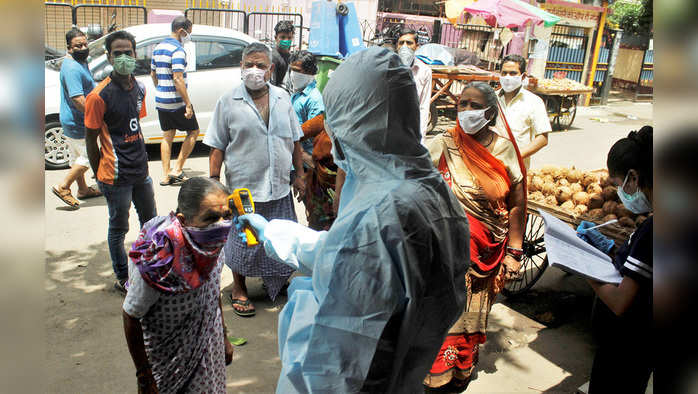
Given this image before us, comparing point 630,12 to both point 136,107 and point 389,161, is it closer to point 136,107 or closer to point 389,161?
point 136,107

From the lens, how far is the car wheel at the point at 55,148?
6727mm

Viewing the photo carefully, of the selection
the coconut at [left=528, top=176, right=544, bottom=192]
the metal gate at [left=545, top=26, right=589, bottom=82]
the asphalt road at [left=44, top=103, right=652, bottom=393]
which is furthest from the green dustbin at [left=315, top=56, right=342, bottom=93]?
the metal gate at [left=545, top=26, right=589, bottom=82]

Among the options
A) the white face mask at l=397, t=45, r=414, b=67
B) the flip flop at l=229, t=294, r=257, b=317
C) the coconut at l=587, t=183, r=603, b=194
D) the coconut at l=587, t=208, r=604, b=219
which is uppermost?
the white face mask at l=397, t=45, r=414, b=67

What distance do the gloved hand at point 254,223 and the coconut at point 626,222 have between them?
2.95 meters

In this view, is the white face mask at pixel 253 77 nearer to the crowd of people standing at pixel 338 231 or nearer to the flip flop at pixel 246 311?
the crowd of people standing at pixel 338 231

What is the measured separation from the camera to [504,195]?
125 inches

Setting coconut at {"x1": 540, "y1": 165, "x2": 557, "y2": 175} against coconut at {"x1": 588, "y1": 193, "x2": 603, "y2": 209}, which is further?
coconut at {"x1": 540, "y1": 165, "x2": 557, "y2": 175}

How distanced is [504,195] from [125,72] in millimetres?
2827

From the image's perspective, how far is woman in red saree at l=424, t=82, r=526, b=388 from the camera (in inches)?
123

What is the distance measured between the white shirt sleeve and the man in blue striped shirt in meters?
4.95

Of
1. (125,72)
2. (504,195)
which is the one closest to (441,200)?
(504,195)

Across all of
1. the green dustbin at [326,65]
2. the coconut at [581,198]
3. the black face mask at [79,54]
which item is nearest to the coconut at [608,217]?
the coconut at [581,198]

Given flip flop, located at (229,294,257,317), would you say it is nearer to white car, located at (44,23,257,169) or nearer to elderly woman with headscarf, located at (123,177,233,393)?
elderly woman with headscarf, located at (123,177,233,393)

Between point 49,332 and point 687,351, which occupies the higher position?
point 687,351
